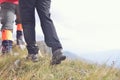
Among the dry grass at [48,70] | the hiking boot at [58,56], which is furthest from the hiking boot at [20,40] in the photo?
the hiking boot at [58,56]

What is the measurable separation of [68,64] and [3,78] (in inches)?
104

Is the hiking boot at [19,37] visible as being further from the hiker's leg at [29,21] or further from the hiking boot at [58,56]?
the hiking boot at [58,56]

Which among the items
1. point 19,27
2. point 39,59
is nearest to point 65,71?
point 39,59

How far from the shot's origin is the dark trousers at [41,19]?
23.8 feet

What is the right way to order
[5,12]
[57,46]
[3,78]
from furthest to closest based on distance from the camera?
[5,12] → [57,46] → [3,78]

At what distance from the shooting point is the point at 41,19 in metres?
7.35

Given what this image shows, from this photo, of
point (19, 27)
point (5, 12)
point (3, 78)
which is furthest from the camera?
point (19, 27)

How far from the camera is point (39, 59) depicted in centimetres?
788

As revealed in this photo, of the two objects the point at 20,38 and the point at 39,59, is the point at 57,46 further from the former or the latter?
the point at 20,38

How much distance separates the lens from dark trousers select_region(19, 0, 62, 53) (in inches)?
285

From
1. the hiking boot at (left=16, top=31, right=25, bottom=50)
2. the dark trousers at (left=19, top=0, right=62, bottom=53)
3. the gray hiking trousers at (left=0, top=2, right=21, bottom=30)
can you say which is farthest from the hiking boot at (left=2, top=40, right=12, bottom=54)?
the hiking boot at (left=16, top=31, right=25, bottom=50)

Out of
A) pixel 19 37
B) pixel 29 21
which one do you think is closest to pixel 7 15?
pixel 29 21

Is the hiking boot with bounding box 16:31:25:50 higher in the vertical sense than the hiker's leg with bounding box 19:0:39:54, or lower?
lower

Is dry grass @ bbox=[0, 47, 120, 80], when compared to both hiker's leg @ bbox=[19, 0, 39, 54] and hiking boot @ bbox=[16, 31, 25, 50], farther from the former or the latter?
hiking boot @ bbox=[16, 31, 25, 50]
